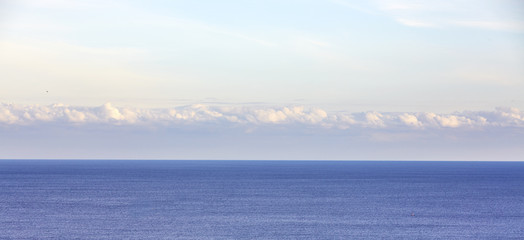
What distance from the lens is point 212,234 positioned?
7288cm

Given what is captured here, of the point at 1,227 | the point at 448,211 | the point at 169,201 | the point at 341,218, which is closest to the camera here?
the point at 1,227

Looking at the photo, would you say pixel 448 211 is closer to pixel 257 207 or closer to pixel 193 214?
pixel 257 207

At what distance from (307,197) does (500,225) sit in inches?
1875

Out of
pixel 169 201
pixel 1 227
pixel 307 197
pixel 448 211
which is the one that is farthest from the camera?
pixel 307 197

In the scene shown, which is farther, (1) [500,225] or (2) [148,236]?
(1) [500,225]

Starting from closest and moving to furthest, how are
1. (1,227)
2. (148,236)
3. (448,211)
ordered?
(148,236), (1,227), (448,211)

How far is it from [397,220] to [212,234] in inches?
1109

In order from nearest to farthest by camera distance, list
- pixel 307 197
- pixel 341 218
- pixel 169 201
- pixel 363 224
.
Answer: pixel 363 224 < pixel 341 218 < pixel 169 201 < pixel 307 197

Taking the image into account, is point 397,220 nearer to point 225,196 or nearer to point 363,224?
point 363,224

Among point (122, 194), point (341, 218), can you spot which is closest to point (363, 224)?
point (341, 218)

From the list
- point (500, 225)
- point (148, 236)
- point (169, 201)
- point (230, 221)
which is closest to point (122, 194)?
point (169, 201)

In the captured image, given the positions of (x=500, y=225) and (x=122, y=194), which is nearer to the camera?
(x=500, y=225)

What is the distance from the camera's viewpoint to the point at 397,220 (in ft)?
283

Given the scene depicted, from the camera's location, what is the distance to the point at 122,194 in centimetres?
13150
